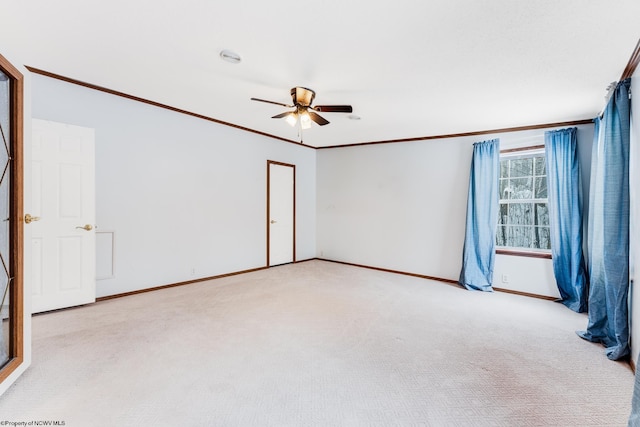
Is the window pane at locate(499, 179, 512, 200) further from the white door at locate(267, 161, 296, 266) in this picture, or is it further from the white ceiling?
the white door at locate(267, 161, 296, 266)

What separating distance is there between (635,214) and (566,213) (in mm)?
1813

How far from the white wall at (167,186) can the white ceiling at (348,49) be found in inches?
14.1

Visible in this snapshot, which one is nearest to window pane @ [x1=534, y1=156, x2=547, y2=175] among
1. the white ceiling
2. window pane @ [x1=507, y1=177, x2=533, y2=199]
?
window pane @ [x1=507, y1=177, x2=533, y2=199]

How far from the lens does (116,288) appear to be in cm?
364

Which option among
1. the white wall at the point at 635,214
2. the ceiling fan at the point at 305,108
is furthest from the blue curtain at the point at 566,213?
the ceiling fan at the point at 305,108

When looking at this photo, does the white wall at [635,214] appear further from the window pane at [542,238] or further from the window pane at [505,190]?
the window pane at [505,190]

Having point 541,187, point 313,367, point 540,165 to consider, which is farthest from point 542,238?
point 313,367

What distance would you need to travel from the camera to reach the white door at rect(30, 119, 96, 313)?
299cm

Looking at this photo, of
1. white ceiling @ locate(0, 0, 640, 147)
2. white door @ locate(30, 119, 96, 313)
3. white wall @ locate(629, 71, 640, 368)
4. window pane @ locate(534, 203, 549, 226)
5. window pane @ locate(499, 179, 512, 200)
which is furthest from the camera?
window pane @ locate(499, 179, 512, 200)

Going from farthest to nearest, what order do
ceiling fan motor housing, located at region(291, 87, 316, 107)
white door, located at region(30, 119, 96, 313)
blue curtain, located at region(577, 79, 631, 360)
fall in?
ceiling fan motor housing, located at region(291, 87, 316, 107), white door, located at region(30, 119, 96, 313), blue curtain, located at region(577, 79, 631, 360)

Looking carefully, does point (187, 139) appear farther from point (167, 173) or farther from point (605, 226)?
point (605, 226)

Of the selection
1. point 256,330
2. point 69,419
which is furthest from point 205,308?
point 69,419

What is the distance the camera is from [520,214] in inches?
178

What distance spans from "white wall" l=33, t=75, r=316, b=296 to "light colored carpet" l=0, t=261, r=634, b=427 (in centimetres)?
66
